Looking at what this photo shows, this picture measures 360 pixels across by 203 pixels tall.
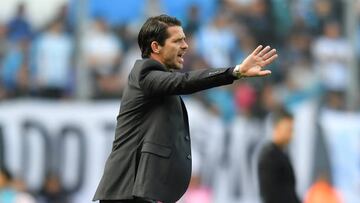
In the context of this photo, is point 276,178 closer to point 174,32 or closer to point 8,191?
point 174,32

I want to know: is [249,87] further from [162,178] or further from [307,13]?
[162,178]

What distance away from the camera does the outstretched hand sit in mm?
5180

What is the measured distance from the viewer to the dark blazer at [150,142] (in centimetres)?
538

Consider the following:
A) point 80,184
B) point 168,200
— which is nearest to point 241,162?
point 80,184

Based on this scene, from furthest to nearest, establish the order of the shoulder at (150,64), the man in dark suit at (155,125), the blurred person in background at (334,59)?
the blurred person in background at (334,59), the shoulder at (150,64), the man in dark suit at (155,125)

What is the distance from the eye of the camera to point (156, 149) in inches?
212

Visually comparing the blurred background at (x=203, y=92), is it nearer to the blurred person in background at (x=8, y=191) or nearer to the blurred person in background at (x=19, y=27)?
the blurred person in background at (x=19, y=27)

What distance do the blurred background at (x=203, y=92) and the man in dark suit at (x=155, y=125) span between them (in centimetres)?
800

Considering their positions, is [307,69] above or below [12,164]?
above

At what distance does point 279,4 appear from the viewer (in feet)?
45.6

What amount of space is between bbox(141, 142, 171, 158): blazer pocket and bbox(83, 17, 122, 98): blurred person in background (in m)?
8.34

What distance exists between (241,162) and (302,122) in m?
1.02

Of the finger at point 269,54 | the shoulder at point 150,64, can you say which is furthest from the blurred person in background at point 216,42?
the finger at point 269,54

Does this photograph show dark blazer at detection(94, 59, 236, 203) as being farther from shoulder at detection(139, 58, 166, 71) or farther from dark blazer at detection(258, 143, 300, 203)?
dark blazer at detection(258, 143, 300, 203)
